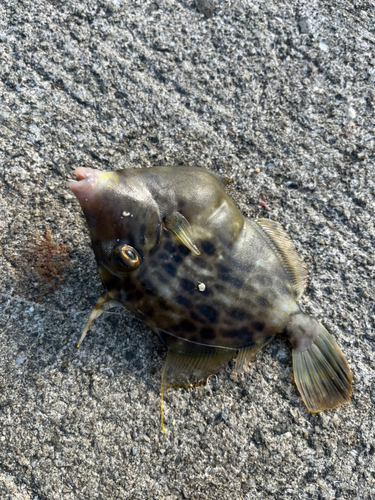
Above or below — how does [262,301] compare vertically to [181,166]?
below

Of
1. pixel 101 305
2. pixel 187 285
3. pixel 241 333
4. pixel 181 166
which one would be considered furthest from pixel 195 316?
pixel 181 166

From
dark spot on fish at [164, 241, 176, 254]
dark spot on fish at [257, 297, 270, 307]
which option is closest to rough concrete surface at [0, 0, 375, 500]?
dark spot on fish at [257, 297, 270, 307]

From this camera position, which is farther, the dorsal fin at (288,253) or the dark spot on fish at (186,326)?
the dorsal fin at (288,253)

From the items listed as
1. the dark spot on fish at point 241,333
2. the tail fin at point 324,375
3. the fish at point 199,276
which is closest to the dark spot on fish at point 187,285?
the fish at point 199,276

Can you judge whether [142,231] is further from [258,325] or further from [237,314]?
[258,325]

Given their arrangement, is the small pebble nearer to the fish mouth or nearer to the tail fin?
the tail fin

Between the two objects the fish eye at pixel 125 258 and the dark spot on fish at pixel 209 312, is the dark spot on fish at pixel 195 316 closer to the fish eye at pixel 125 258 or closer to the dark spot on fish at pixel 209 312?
the dark spot on fish at pixel 209 312
